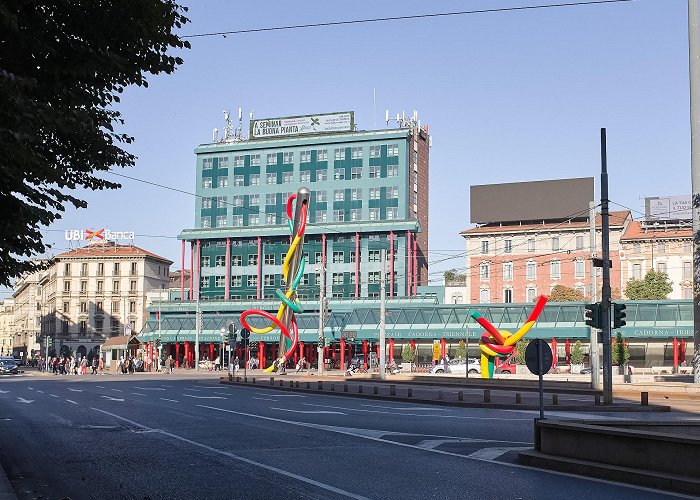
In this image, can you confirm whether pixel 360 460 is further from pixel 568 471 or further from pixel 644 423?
pixel 644 423

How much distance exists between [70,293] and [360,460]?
118 meters

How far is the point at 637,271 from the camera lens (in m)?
95.0

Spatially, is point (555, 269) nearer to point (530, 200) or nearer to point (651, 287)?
point (530, 200)

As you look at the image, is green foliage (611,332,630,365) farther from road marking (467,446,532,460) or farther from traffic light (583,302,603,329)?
road marking (467,446,532,460)

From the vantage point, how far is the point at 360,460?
13984 millimetres

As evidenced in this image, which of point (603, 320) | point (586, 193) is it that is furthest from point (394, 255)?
point (603, 320)

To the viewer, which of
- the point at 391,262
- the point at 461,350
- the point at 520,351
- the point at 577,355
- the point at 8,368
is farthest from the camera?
the point at 391,262

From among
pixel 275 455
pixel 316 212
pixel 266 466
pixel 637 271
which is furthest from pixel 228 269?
pixel 266 466

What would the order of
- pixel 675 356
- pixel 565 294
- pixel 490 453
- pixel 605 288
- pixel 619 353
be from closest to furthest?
1. pixel 490 453
2. pixel 605 288
3. pixel 619 353
4. pixel 675 356
5. pixel 565 294

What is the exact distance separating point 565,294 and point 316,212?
31433 millimetres

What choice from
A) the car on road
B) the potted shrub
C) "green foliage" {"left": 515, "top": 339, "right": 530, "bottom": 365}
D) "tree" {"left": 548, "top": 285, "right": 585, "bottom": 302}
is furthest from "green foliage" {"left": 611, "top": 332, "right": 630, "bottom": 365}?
the car on road

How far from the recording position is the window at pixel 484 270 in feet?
332

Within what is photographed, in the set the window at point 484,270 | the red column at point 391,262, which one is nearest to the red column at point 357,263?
the red column at point 391,262

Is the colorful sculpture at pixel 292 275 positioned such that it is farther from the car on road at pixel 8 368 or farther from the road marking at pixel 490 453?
the road marking at pixel 490 453
